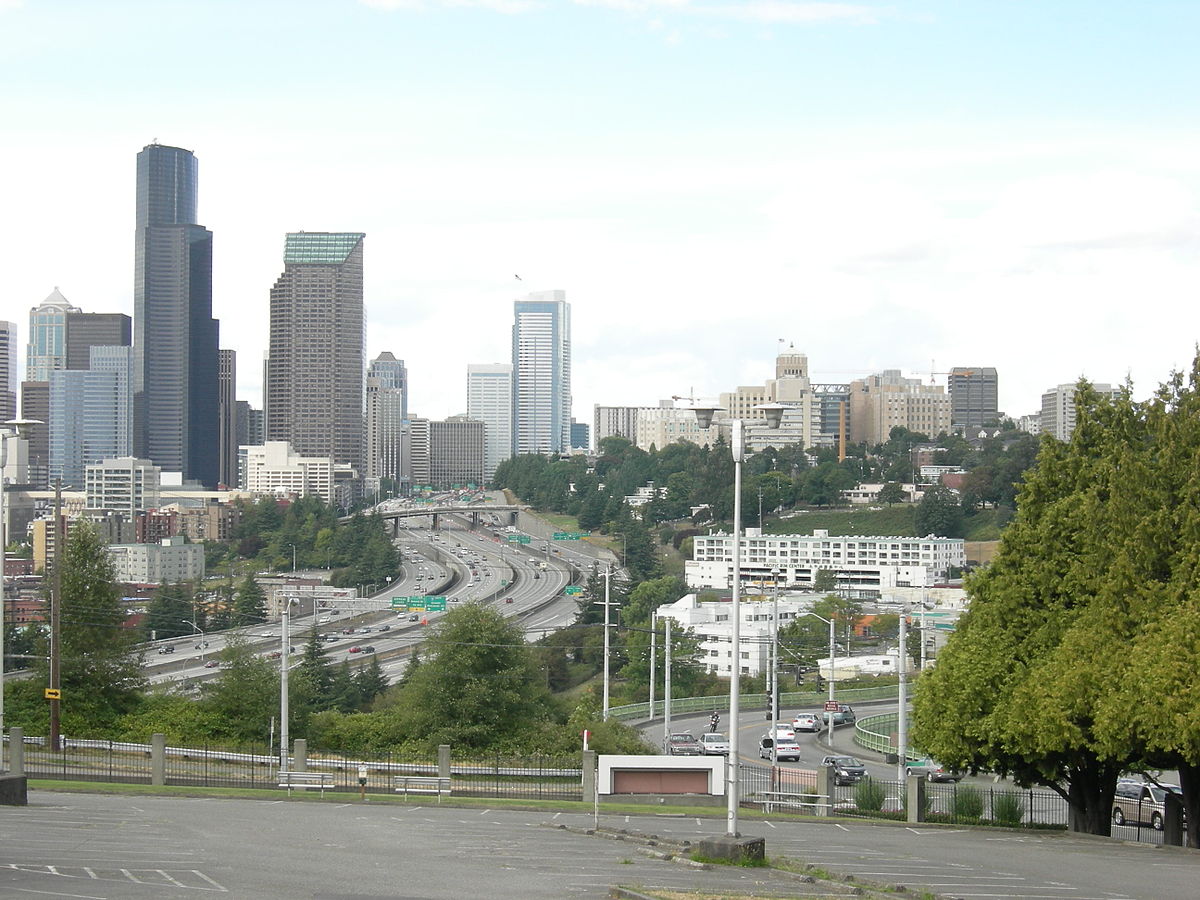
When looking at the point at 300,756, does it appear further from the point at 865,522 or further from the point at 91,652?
the point at 865,522

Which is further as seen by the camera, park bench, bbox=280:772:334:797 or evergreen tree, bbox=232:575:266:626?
evergreen tree, bbox=232:575:266:626

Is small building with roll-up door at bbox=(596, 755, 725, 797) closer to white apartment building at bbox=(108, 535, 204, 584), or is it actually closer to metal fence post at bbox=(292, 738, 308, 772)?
metal fence post at bbox=(292, 738, 308, 772)

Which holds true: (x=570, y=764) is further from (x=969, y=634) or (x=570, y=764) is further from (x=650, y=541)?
(x=650, y=541)

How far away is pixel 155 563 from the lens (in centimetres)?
18950

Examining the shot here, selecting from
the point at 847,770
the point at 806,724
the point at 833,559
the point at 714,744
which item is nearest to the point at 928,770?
the point at 847,770

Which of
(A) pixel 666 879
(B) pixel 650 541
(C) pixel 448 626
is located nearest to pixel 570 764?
(C) pixel 448 626

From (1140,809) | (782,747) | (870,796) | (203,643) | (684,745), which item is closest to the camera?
(1140,809)

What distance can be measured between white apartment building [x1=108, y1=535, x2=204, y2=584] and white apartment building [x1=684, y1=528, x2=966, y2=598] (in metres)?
64.6

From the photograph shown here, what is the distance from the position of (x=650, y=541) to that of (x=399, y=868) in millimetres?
147698

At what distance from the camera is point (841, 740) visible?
6353cm

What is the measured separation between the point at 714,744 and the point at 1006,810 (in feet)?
71.7

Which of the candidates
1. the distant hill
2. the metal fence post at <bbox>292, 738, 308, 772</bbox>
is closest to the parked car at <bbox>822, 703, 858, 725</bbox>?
the metal fence post at <bbox>292, 738, 308, 772</bbox>

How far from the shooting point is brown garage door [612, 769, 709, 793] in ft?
110

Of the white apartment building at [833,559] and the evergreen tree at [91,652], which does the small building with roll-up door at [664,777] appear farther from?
the white apartment building at [833,559]
